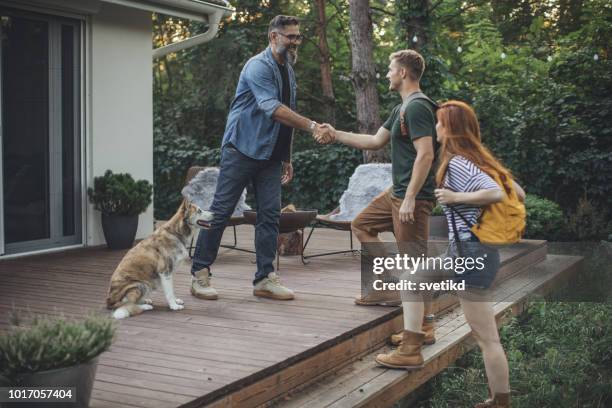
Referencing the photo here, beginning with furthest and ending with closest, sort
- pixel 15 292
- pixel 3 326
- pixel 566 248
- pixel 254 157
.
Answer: pixel 566 248 → pixel 15 292 → pixel 254 157 → pixel 3 326

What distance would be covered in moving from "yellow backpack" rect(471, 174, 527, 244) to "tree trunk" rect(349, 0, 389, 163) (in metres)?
6.77

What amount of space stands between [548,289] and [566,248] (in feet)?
8.01

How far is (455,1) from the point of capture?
1388 cm

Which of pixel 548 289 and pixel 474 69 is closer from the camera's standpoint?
pixel 548 289

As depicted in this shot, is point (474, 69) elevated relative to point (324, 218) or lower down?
elevated

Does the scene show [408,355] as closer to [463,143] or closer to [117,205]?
[463,143]

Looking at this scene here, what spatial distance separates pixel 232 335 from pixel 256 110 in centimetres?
154

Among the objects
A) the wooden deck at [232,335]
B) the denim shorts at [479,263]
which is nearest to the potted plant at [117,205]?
the wooden deck at [232,335]

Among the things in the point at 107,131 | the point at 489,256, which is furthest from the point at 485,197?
the point at 107,131

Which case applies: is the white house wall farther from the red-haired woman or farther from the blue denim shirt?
the red-haired woman

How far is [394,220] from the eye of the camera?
4664 millimetres

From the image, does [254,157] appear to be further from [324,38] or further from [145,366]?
[324,38]

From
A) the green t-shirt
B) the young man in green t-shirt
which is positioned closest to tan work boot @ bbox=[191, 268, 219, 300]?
the young man in green t-shirt

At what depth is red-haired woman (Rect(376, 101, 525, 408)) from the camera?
12.5 feet
